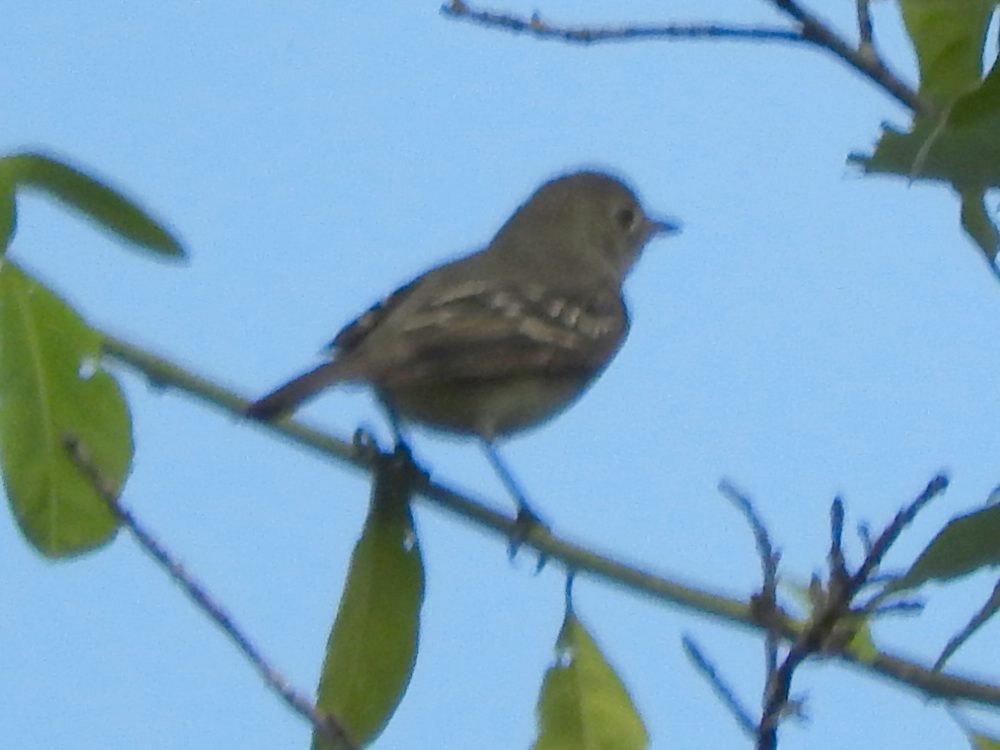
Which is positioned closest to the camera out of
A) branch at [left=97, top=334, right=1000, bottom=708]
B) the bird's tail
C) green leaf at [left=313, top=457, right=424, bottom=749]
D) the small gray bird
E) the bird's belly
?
branch at [left=97, top=334, right=1000, bottom=708]

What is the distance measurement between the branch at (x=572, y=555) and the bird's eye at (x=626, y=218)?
3601mm

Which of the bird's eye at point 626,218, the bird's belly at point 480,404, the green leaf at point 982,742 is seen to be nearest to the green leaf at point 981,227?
the green leaf at point 982,742

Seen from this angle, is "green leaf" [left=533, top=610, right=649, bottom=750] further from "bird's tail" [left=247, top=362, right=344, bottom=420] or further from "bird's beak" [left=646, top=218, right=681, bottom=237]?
"bird's beak" [left=646, top=218, right=681, bottom=237]

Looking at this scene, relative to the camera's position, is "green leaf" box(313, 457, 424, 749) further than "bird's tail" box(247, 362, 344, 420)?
No

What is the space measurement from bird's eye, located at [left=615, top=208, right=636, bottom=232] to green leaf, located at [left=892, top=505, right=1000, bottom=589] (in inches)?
193

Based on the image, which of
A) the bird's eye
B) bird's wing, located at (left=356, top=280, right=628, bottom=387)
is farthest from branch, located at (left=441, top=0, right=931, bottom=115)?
the bird's eye

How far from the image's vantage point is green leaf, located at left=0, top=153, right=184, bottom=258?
209cm

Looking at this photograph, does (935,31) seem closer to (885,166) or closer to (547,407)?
(885,166)

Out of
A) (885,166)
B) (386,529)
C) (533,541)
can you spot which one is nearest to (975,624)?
(885,166)

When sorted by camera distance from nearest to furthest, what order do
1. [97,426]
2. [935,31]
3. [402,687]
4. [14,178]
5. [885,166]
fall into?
[885,166] < [935,31] < [14,178] < [97,426] < [402,687]

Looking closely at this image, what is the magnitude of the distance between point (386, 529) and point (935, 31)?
125 centimetres

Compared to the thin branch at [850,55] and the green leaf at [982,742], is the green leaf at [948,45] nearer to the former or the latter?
the thin branch at [850,55]

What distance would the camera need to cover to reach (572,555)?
2400 millimetres

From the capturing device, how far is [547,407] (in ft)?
15.1
